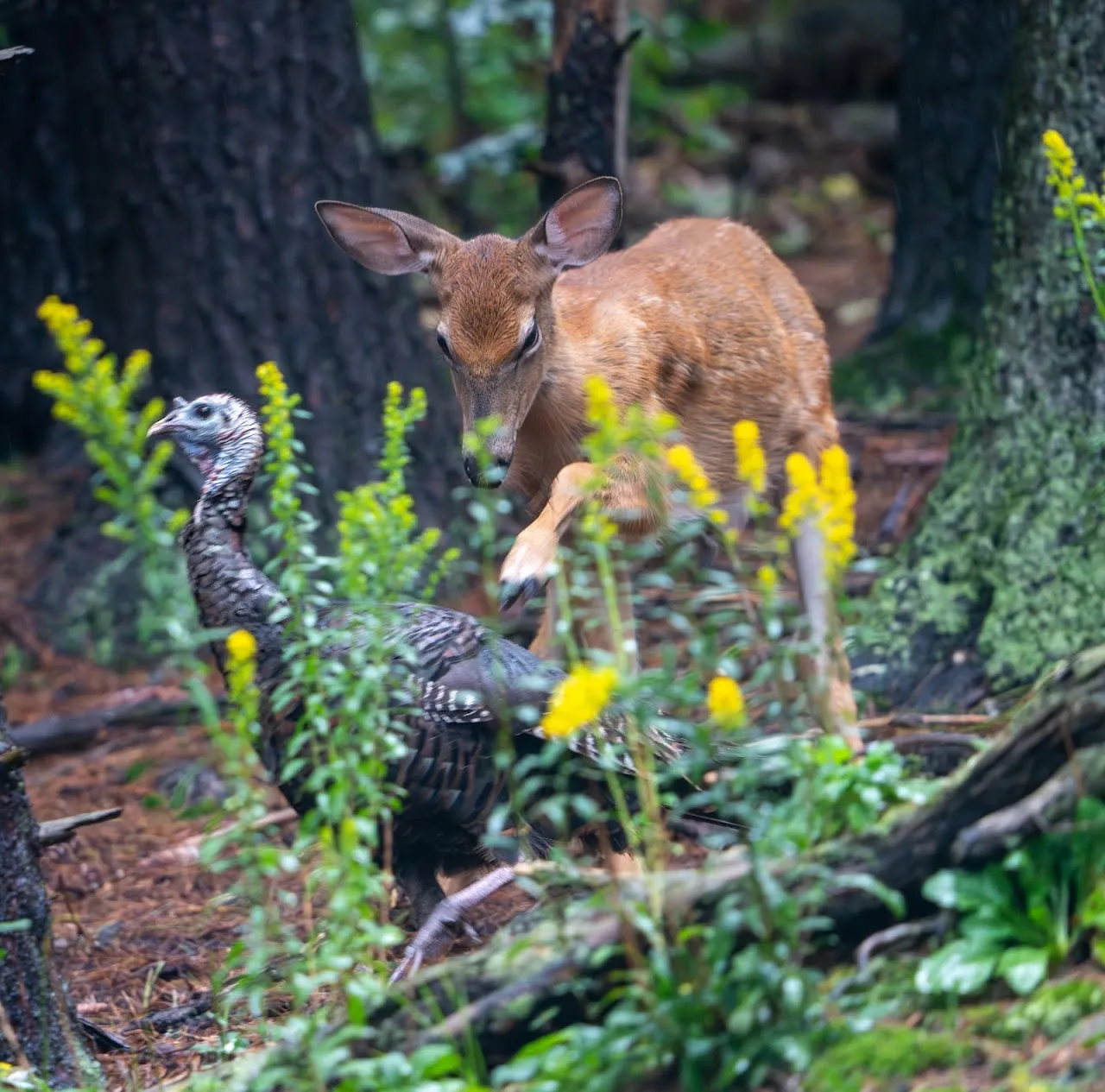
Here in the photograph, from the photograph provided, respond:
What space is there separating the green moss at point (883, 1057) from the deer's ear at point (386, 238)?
12.0 feet

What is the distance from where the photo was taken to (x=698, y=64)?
1653 centimetres

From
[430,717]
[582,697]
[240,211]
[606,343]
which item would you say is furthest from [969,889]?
Result: [240,211]

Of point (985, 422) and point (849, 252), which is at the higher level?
point (985, 422)

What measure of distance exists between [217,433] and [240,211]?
280 cm

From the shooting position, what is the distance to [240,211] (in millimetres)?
7469

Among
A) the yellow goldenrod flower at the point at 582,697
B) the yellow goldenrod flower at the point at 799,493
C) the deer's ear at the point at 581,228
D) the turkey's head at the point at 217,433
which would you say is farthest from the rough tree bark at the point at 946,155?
the yellow goldenrod flower at the point at 582,697

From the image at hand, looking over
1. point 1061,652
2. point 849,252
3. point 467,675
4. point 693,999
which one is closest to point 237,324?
point 467,675

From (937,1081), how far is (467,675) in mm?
2036

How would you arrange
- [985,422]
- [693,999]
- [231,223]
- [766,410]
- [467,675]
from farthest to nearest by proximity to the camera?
[231,223] < [766,410] < [985,422] < [467,675] < [693,999]

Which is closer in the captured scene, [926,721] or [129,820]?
[926,721]

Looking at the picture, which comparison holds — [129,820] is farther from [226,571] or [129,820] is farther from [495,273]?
[495,273]

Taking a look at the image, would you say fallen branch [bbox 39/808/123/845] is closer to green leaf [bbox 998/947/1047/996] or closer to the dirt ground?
the dirt ground

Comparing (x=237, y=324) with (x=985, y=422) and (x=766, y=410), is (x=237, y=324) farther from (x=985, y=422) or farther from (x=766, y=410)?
(x=985, y=422)

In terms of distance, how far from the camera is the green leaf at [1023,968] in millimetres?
3037
